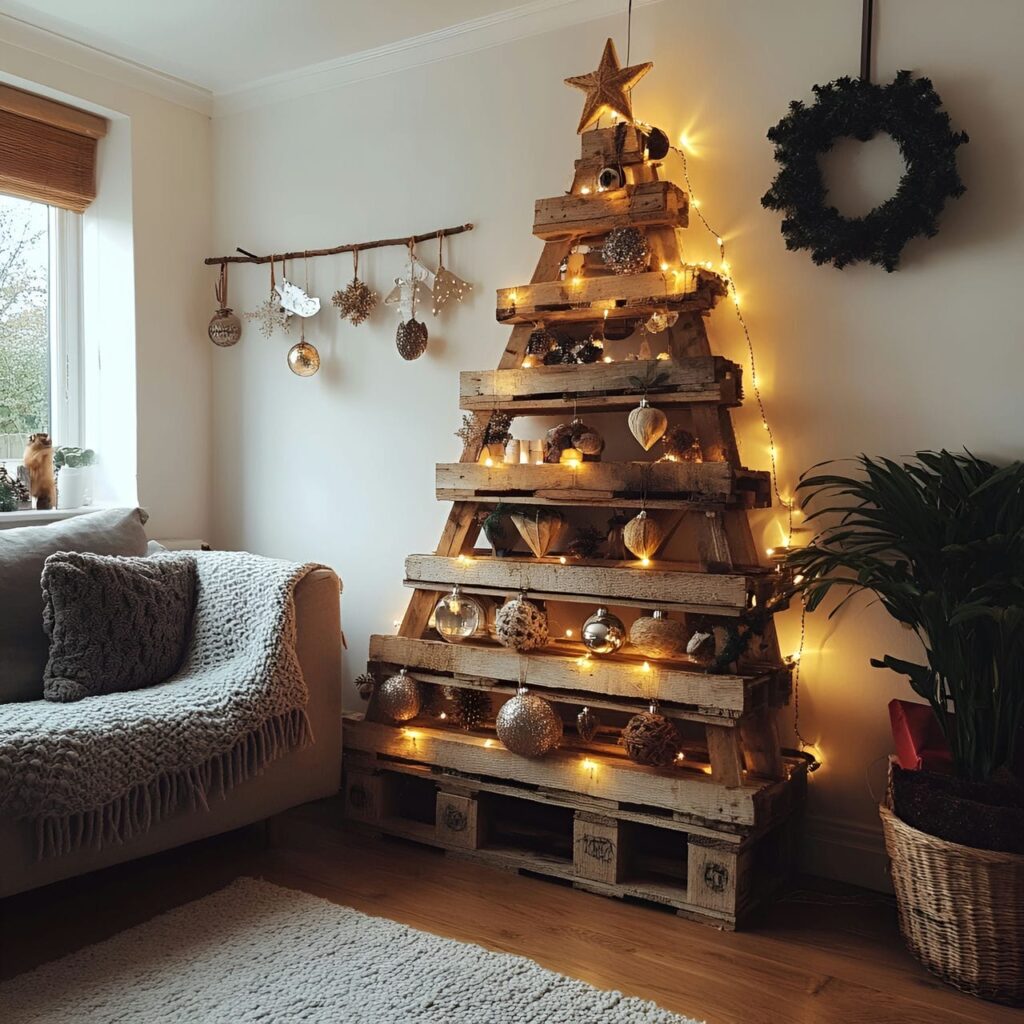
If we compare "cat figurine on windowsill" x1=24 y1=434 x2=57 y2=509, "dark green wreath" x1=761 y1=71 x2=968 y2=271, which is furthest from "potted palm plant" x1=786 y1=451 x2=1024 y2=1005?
"cat figurine on windowsill" x1=24 y1=434 x2=57 y2=509

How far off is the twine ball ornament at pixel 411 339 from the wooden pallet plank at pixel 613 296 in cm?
42

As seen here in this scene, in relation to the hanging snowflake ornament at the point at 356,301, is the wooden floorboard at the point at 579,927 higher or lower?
lower

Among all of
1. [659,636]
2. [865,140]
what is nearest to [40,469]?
[659,636]

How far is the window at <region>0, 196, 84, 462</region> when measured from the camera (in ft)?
10.8

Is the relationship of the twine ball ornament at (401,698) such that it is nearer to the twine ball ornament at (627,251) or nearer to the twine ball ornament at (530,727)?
the twine ball ornament at (530,727)

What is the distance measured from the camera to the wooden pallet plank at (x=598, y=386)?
2.39m

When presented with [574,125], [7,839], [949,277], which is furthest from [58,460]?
[949,277]

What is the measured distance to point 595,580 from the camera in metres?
2.45

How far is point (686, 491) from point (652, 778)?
0.66m

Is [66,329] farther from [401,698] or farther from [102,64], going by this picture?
[401,698]

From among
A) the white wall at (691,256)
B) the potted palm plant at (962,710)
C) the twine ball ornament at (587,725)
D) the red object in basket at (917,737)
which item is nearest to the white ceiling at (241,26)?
the white wall at (691,256)

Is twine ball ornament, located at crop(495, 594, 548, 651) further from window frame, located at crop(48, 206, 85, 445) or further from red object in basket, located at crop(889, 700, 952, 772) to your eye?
window frame, located at crop(48, 206, 85, 445)

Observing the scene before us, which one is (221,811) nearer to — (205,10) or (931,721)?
(931,721)

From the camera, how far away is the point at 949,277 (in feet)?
7.68
